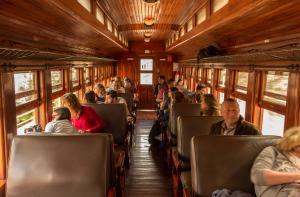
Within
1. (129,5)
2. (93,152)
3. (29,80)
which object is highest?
(129,5)

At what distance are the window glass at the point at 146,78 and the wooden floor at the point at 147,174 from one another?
18.9ft

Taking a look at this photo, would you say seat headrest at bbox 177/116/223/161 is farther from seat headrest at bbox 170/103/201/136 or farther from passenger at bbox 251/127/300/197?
passenger at bbox 251/127/300/197

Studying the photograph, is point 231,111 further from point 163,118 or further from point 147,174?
point 163,118

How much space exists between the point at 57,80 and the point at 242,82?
3022mm

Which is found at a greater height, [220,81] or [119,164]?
[220,81]

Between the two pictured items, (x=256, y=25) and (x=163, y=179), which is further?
(x=163, y=179)

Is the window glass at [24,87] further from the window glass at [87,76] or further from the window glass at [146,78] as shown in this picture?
the window glass at [146,78]

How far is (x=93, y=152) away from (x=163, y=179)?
7.84 feet

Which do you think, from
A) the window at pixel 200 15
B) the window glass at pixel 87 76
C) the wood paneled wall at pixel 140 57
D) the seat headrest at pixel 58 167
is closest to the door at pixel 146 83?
the wood paneled wall at pixel 140 57

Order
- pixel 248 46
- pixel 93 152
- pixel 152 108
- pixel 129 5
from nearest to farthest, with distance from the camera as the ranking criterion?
pixel 93 152
pixel 248 46
pixel 129 5
pixel 152 108

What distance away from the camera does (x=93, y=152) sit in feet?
6.84

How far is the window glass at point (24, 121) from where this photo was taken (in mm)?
2943

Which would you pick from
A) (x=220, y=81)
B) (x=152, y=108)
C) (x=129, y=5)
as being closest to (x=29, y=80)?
(x=129, y=5)

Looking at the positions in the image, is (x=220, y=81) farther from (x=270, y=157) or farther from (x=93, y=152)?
(x=93, y=152)
